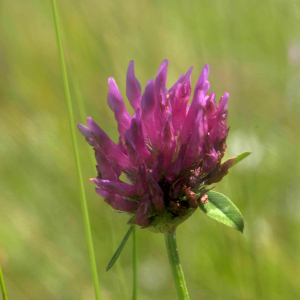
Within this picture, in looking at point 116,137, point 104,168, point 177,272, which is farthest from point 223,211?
point 116,137

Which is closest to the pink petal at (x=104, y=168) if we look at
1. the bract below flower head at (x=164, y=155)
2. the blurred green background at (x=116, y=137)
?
the bract below flower head at (x=164, y=155)

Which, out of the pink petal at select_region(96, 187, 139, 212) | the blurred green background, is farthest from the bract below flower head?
the blurred green background

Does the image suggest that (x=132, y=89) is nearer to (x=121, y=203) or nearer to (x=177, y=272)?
(x=121, y=203)

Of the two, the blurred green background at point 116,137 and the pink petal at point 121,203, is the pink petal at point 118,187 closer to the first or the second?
the pink petal at point 121,203

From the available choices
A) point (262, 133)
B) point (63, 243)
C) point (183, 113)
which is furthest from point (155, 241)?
point (183, 113)

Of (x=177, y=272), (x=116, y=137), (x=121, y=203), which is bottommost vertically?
(x=116, y=137)

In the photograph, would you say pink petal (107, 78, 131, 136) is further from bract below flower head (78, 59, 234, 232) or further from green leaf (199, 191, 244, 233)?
green leaf (199, 191, 244, 233)
